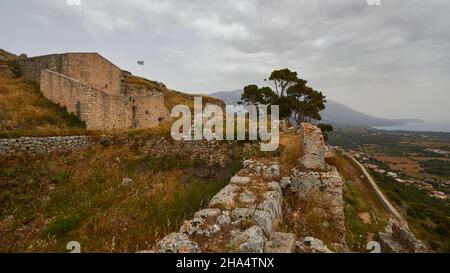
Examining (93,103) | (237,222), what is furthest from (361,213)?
(93,103)

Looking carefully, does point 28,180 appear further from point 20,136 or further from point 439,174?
point 439,174

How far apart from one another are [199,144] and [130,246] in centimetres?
715

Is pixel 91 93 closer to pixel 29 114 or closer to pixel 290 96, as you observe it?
pixel 29 114

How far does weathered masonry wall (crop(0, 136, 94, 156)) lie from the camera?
474 inches

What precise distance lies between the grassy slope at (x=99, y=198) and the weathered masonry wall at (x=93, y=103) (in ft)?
11.0

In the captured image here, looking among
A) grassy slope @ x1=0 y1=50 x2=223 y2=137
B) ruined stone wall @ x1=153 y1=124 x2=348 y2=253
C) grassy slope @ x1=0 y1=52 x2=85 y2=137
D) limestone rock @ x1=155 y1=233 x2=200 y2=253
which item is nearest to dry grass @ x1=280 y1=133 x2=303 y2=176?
ruined stone wall @ x1=153 y1=124 x2=348 y2=253

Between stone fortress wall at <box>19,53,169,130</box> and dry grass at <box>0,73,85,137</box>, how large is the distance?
630 millimetres

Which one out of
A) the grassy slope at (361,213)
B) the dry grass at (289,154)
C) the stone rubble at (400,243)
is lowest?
the grassy slope at (361,213)

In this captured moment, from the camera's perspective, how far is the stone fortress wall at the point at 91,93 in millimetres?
16547

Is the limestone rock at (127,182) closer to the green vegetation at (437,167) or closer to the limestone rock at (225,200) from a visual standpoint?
the limestone rock at (225,200)

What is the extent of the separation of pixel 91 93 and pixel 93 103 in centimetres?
60

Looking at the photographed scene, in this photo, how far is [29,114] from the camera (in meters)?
15.2

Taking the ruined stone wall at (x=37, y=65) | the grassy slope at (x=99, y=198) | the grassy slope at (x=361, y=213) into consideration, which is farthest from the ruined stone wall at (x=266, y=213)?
the ruined stone wall at (x=37, y=65)
